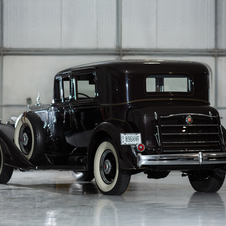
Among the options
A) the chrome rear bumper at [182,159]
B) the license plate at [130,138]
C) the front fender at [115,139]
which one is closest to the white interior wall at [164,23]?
the front fender at [115,139]

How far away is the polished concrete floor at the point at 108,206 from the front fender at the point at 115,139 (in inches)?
20.9

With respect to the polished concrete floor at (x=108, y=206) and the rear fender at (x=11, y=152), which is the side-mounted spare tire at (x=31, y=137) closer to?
the rear fender at (x=11, y=152)

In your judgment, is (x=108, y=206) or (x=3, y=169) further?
(x=3, y=169)

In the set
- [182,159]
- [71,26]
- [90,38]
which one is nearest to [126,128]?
[182,159]

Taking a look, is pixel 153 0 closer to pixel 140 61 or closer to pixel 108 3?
pixel 108 3

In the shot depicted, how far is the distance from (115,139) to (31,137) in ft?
7.53

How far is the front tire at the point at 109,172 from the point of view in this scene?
280 inches

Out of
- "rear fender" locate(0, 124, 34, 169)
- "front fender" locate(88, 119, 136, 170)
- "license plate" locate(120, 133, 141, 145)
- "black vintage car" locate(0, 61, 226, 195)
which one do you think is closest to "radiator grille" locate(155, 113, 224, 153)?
"black vintage car" locate(0, 61, 226, 195)

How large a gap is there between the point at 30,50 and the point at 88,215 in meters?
13.3

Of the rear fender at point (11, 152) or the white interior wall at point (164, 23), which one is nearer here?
the rear fender at point (11, 152)

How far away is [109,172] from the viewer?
7.37m

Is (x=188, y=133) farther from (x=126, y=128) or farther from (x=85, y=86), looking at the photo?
(x=85, y=86)

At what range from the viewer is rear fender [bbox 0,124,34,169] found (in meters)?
8.70

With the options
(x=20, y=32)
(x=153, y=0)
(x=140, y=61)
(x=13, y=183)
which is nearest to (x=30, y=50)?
(x=20, y=32)
